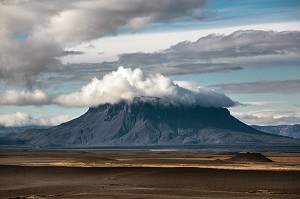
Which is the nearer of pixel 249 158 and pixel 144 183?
pixel 144 183

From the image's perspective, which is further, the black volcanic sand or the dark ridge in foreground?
the dark ridge in foreground

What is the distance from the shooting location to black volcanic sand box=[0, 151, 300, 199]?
58328mm

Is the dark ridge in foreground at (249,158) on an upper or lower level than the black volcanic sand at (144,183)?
lower

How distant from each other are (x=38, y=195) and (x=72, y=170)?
33401 millimetres

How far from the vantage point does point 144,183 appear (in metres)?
70.8

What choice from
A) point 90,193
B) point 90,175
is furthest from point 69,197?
point 90,175

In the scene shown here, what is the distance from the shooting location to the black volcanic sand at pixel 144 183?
5833 cm

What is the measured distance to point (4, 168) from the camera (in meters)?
91.8

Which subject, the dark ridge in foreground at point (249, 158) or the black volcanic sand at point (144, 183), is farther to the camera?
the dark ridge in foreground at point (249, 158)

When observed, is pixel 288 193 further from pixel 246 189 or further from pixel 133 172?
pixel 133 172

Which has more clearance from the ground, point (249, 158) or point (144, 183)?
point (144, 183)

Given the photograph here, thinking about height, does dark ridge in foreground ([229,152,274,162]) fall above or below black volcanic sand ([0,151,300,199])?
below

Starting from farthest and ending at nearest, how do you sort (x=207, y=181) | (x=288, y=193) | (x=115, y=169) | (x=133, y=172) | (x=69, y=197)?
(x=115, y=169) < (x=133, y=172) < (x=207, y=181) < (x=288, y=193) < (x=69, y=197)

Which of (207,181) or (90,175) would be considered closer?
(207,181)
